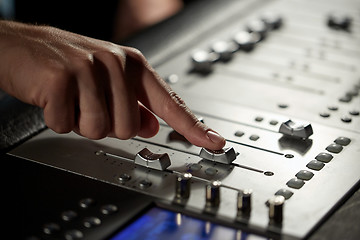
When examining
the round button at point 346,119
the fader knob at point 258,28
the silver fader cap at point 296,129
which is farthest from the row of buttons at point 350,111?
the fader knob at point 258,28

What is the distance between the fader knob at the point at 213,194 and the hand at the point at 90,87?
5.6 inches

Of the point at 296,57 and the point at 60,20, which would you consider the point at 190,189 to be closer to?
the point at 296,57

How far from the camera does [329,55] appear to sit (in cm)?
159

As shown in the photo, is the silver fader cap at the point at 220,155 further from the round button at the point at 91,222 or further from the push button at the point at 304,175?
the round button at the point at 91,222

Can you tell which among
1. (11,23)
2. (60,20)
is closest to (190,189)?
(11,23)

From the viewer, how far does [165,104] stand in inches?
45.7

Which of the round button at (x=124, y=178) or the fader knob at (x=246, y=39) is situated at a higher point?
the round button at (x=124, y=178)

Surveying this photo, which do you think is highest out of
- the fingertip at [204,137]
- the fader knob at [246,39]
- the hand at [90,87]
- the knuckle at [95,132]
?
the hand at [90,87]

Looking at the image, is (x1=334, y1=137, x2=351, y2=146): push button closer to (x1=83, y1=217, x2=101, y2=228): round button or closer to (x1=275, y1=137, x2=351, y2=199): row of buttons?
(x1=275, y1=137, x2=351, y2=199): row of buttons

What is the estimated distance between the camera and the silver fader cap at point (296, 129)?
1.17 metres

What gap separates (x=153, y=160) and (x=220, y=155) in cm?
11

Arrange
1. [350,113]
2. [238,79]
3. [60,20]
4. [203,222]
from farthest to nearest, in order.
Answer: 1. [60,20]
2. [238,79]
3. [350,113]
4. [203,222]

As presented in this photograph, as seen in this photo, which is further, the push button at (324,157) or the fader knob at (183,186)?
the push button at (324,157)

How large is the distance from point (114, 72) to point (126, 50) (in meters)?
0.11
